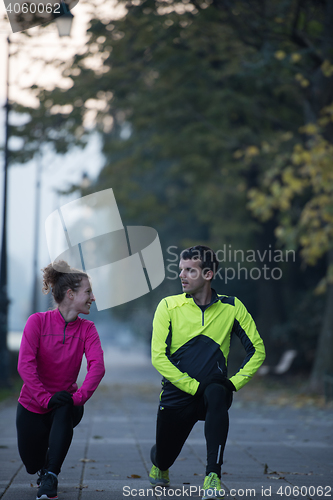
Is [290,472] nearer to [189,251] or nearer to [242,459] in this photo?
[242,459]

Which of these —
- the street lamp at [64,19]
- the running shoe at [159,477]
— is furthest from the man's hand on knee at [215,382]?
the street lamp at [64,19]

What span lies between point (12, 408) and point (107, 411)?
1.66 m

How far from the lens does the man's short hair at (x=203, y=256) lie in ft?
14.9

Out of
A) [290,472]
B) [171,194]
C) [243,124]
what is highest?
[290,472]

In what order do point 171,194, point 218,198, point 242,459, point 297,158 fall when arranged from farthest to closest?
1. point 171,194
2. point 218,198
3. point 297,158
4. point 242,459

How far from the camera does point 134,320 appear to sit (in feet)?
110

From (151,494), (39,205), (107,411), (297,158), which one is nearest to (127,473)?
(151,494)

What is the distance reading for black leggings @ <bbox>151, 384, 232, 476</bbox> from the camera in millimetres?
4188

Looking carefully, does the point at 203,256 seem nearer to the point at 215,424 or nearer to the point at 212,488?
the point at 215,424

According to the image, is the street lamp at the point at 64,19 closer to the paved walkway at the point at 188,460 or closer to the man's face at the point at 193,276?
the paved walkway at the point at 188,460

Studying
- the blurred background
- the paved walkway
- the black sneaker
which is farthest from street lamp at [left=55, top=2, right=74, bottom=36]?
the black sneaker

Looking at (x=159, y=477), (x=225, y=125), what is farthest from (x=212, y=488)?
(x=225, y=125)

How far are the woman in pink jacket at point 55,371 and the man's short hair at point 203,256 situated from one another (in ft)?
2.39

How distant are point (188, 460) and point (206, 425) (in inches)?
81.6
